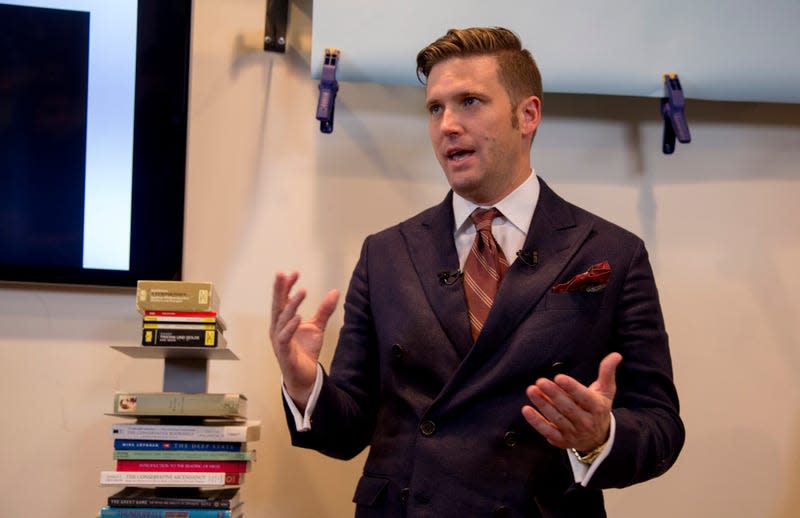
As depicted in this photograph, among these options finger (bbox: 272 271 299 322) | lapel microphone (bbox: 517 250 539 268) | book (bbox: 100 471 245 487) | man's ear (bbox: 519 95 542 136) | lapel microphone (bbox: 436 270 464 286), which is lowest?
book (bbox: 100 471 245 487)

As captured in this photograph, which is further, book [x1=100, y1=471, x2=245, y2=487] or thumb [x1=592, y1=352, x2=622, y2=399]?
book [x1=100, y1=471, x2=245, y2=487]

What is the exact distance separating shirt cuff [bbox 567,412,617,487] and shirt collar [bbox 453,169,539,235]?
55 cm

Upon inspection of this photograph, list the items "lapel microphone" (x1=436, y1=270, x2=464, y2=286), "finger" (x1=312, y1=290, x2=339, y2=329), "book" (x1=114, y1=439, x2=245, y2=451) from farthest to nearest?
"book" (x1=114, y1=439, x2=245, y2=451), "lapel microphone" (x1=436, y1=270, x2=464, y2=286), "finger" (x1=312, y1=290, x2=339, y2=329)

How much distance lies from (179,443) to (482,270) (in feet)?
2.61

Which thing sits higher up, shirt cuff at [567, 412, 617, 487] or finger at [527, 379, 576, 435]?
finger at [527, 379, 576, 435]

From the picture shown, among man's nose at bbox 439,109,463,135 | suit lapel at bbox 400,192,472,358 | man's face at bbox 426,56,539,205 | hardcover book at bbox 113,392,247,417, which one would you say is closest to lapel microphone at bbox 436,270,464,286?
suit lapel at bbox 400,192,472,358

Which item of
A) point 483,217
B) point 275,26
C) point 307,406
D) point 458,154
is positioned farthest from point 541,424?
point 275,26

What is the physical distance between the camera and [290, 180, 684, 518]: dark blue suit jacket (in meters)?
1.76

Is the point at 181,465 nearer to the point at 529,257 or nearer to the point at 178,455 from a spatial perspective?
the point at 178,455

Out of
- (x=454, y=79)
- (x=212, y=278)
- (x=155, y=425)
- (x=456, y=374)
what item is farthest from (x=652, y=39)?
(x=155, y=425)

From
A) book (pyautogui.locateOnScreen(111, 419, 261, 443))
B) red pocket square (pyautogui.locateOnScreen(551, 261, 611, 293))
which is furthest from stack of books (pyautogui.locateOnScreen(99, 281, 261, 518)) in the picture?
red pocket square (pyautogui.locateOnScreen(551, 261, 611, 293))

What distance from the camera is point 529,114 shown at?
2162 millimetres

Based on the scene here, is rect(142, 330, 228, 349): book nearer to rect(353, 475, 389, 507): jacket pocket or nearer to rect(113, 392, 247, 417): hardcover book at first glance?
rect(113, 392, 247, 417): hardcover book

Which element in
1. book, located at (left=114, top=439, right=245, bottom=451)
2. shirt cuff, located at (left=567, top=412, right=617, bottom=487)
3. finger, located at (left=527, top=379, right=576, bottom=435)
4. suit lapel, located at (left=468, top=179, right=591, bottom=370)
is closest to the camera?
finger, located at (left=527, top=379, right=576, bottom=435)
